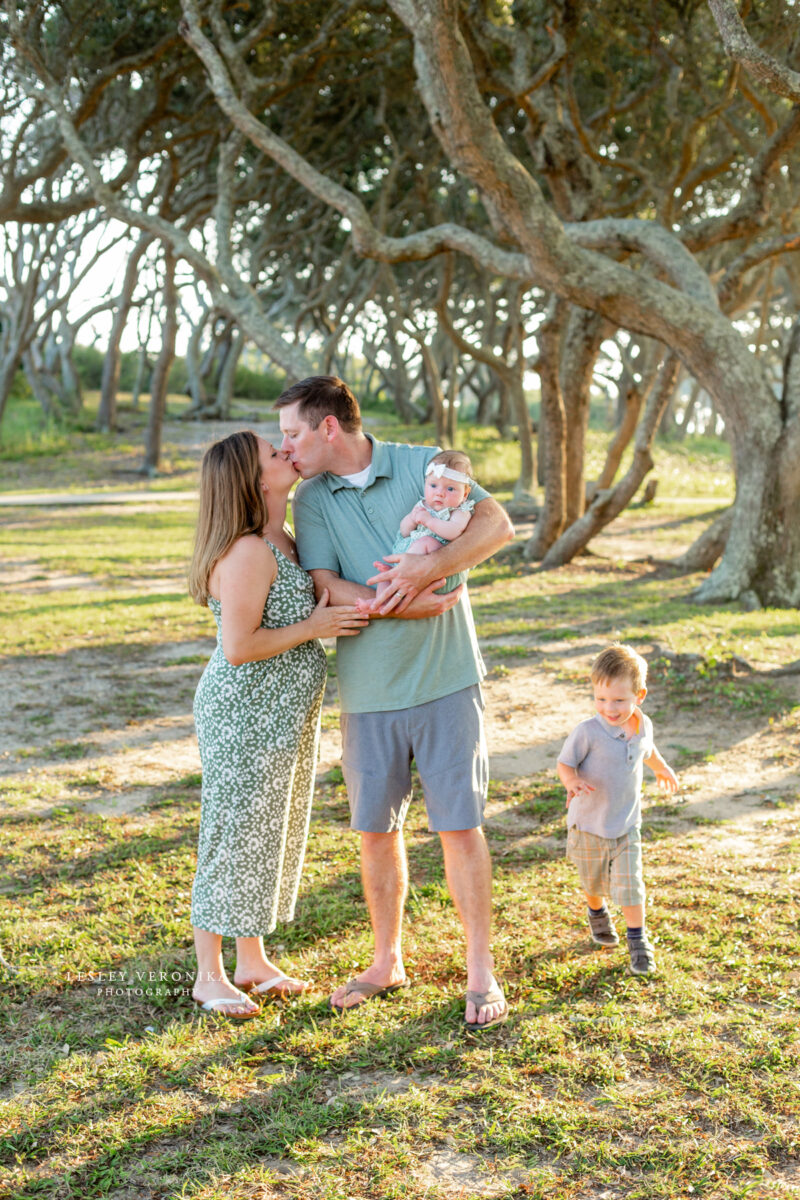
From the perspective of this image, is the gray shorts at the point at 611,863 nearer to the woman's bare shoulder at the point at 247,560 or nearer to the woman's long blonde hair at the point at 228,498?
the woman's bare shoulder at the point at 247,560

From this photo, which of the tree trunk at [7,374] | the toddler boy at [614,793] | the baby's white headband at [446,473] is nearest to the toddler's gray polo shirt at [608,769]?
the toddler boy at [614,793]

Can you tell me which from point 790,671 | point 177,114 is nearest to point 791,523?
point 790,671

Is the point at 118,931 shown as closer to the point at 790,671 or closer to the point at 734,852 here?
the point at 734,852

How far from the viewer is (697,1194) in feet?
8.54

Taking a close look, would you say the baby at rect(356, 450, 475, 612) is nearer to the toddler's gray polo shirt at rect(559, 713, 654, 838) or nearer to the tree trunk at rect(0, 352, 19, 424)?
the toddler's gray polo shirt at rect(559, 713, 654, 838)

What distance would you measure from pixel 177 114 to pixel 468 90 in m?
10.6

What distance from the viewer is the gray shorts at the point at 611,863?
3.70 m

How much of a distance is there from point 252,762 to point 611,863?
4.27ft

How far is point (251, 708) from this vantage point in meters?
3.48

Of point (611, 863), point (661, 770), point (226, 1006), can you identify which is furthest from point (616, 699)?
point (226, 1006)

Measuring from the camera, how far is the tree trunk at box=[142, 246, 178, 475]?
20.8 m

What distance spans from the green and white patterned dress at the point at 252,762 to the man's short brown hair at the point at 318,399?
46cm

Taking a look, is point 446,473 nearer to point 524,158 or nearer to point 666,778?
point 666,778

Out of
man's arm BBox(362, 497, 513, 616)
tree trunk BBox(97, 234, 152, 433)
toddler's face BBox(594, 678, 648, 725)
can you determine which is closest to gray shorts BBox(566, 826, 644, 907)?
toddler's face BBox(594, 678, 648, 725)
